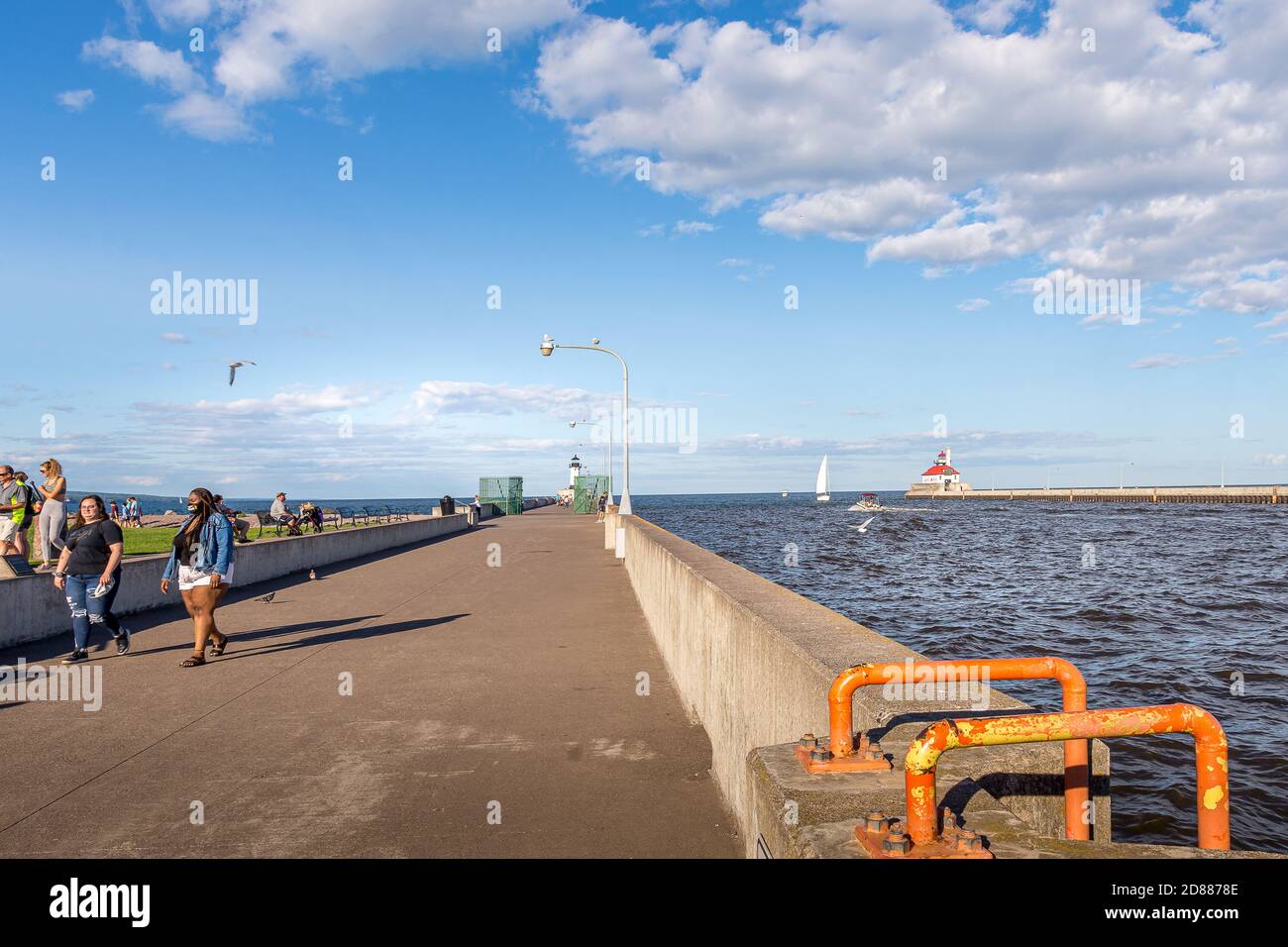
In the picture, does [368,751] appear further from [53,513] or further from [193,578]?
[53,513]

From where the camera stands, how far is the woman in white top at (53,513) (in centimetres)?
1038

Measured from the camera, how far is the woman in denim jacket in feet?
30.2

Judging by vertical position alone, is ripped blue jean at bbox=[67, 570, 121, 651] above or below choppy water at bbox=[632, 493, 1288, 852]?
above

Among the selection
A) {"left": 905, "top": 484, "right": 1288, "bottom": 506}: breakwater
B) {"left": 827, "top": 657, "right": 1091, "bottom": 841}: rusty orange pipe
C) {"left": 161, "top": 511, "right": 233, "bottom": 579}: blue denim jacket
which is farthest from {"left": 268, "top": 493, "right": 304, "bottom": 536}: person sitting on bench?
{"left": 905, "top": 484, "right": 1288, "bottom": 506}: breakwater

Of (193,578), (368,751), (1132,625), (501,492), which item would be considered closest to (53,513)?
(193,578)

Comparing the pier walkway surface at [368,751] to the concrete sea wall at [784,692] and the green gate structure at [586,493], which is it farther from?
the green gate structure at [586,493]

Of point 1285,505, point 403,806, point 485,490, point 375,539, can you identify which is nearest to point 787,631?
point 403,806

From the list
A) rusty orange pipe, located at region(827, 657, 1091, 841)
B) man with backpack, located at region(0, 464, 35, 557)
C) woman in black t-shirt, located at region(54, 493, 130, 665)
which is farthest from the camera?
man with backpack, located at region(0, 464, 35, 557)

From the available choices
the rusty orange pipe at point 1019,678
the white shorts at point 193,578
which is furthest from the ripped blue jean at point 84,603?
the rusty orange pipe at point 1019,678

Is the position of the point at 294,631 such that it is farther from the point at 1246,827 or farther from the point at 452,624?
the point at 1246,827

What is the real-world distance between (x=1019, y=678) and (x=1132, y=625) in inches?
655

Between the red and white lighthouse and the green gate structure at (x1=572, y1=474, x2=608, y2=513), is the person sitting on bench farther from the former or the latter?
the red and white lighthouse

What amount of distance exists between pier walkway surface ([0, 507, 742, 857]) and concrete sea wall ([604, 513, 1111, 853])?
41 centimetres
